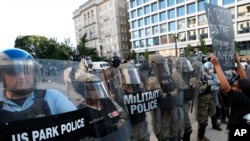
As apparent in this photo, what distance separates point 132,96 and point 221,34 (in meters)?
1.45

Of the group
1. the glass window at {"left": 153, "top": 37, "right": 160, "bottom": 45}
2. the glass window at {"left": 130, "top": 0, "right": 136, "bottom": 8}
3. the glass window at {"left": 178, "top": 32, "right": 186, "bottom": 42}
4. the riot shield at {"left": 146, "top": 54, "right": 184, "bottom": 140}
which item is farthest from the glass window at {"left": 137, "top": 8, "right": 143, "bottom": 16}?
the riot shield at {"left": 146, "top": 54, "right": 184, "bottom": 140}

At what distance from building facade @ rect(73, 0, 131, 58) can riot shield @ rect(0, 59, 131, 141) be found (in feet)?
192

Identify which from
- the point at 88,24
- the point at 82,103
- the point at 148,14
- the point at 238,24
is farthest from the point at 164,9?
the point at 82,103

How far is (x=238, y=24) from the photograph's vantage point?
38750 millimetres

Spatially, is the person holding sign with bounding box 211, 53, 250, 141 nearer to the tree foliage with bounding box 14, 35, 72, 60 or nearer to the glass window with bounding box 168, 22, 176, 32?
the tree foliage with bounding box 14, 35, 72, 60

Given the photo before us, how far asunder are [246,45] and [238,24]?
10.8 feet

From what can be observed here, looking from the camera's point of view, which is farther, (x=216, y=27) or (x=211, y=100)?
(x=211, y=100)

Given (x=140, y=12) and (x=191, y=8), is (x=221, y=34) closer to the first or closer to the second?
(x=191, y=8)

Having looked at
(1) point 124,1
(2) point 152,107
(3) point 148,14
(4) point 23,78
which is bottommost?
(2) point 152,107

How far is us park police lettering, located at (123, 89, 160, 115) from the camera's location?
3211mm

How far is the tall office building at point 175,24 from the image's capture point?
38.8 m

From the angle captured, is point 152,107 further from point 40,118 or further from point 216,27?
point 40,118

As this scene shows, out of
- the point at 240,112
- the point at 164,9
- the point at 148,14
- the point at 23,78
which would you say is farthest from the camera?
the point at 148,14

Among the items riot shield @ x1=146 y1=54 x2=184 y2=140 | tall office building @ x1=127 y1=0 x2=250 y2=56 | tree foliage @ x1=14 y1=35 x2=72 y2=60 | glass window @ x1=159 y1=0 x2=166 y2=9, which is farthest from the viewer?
glass window @ x1=159 y1=0 x2=166 y2=9
